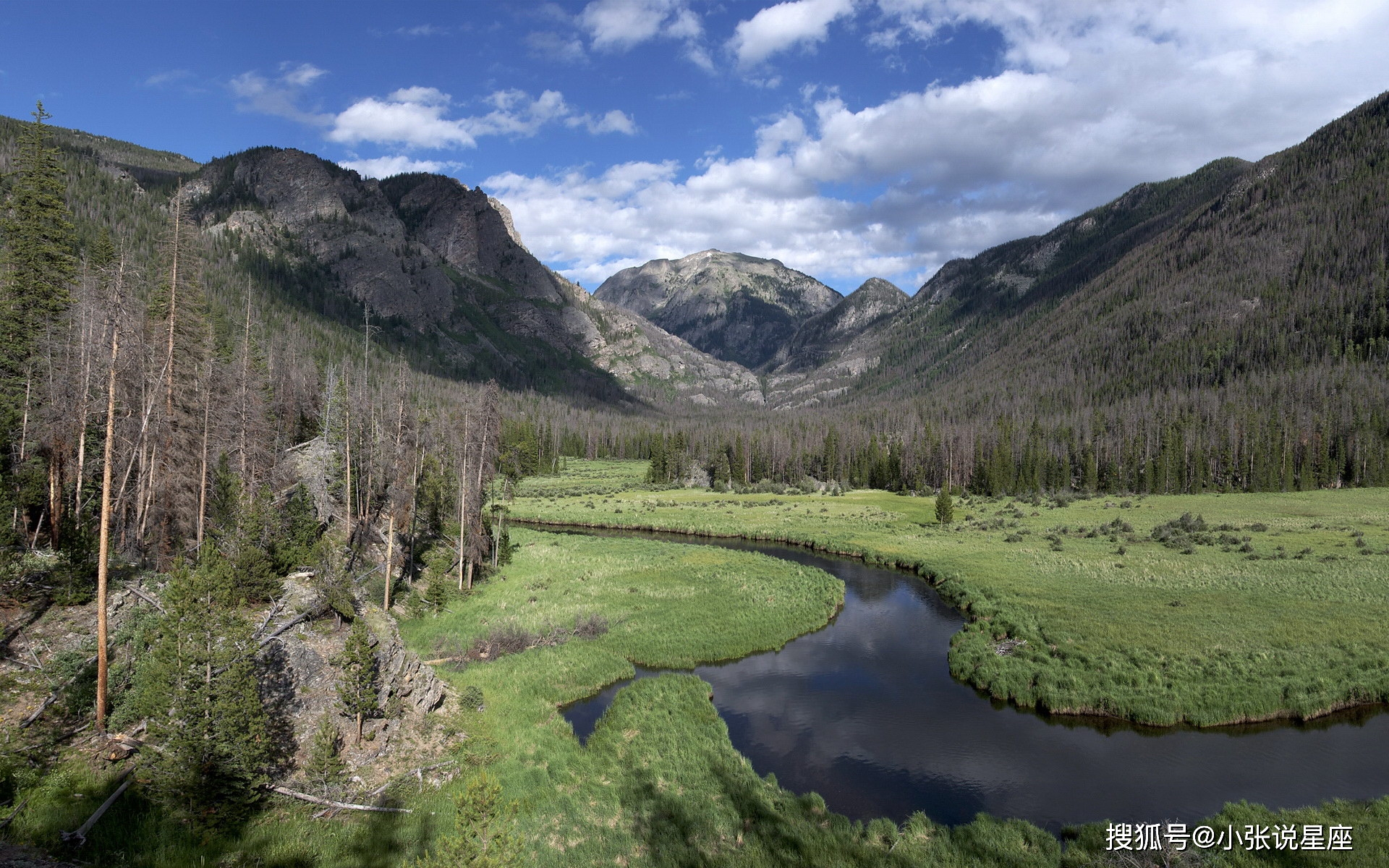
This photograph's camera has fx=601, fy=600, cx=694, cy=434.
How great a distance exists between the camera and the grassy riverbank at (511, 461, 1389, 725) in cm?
2377

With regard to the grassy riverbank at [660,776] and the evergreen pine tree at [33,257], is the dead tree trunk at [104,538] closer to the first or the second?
the grassy riverbank at [660,776]

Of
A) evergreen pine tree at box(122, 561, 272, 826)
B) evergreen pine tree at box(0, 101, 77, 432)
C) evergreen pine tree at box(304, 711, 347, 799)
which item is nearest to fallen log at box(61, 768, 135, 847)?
evergreen pine tree at box(122, 561, 272, 826)

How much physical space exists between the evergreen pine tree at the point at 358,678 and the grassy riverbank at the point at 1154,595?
2420 centimetres

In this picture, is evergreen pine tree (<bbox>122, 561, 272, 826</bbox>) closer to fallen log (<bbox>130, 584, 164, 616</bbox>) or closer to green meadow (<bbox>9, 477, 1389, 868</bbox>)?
green meadow (<bbox>9, 477, 1389, 868</bbox>)

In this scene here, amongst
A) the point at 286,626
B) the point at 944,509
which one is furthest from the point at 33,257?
the point at 944,509

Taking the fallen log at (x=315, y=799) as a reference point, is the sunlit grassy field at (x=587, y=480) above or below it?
below

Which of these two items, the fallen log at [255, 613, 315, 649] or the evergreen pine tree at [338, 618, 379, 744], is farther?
the fallen log at [255, 613, 315, 649]

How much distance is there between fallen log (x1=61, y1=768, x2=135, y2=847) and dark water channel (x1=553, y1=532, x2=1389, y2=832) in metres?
13.0

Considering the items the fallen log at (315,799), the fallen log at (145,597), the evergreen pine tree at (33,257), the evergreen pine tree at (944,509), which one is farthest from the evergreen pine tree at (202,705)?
the evergreen pine tree at (944,509)

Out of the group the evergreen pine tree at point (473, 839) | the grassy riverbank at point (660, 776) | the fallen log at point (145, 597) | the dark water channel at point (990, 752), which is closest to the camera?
the evergreen pine tree at point (473, 839)

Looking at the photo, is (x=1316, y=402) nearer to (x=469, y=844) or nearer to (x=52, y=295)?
(x=469, y=844)

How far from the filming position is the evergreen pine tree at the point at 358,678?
15.8 metres

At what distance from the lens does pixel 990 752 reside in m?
21.3

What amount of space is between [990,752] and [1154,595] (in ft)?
74.0
